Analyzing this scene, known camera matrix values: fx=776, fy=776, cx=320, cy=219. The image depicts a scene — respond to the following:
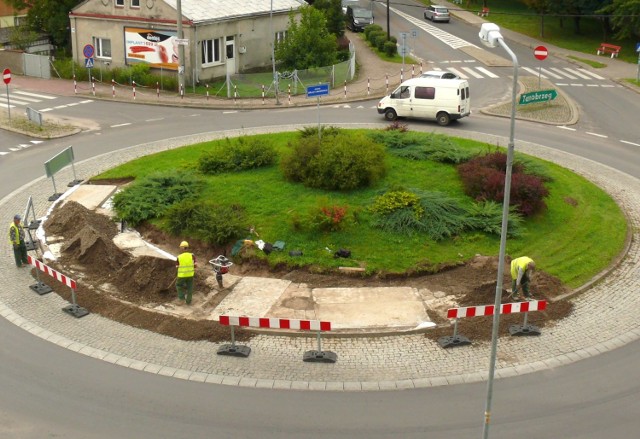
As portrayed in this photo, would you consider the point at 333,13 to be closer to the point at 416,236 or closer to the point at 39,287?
the point at 416,236

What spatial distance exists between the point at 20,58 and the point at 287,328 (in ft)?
117

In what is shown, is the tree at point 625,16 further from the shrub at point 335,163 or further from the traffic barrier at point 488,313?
the traffic barrier at point 488,313

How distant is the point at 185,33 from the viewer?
39406 millimetres

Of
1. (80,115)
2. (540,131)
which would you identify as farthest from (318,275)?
(80,115)

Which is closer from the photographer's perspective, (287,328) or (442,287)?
(287,328)

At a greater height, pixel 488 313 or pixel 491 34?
pixel 491 34

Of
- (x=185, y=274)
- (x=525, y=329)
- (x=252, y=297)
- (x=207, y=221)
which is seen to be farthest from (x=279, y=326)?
(x=207, y=221)

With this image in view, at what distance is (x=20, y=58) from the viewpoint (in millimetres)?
43781

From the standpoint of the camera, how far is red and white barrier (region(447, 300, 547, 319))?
1444cm

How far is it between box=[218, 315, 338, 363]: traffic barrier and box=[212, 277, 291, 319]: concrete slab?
148cm

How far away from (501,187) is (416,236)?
3.23m

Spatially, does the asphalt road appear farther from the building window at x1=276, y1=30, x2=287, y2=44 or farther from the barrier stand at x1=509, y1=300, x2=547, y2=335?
the building window at x1=276, y1=30, x2=287, y2=44

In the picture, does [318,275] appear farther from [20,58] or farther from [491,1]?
[491,1]

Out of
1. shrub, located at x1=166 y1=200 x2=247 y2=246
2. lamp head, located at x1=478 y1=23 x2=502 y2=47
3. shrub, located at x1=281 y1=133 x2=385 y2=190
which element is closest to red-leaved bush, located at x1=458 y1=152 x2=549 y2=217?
shrub, located at x1=281 y1=133 x2=385 y2=190
